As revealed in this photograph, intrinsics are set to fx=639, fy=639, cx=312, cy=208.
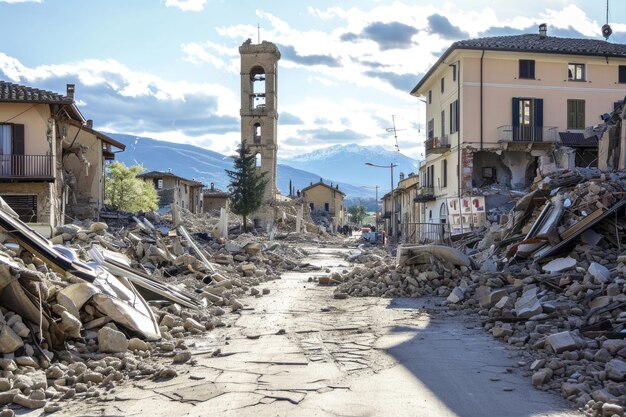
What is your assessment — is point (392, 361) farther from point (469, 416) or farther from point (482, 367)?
point (469, 416)

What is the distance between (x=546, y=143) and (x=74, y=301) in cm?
3301

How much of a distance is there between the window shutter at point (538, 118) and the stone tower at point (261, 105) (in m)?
30.8

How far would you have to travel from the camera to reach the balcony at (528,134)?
36.9 meters

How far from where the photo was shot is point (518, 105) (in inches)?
1479

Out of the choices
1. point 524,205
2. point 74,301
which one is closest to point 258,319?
point 74,301

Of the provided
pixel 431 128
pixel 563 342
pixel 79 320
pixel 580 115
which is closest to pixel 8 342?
pixel 79 320

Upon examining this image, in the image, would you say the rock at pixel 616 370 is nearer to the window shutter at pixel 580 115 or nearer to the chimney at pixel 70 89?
the chimney at pixel 70 89

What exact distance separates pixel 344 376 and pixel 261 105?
191ft

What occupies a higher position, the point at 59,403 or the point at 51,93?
the point at 51,93

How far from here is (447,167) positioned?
40281 millimetres

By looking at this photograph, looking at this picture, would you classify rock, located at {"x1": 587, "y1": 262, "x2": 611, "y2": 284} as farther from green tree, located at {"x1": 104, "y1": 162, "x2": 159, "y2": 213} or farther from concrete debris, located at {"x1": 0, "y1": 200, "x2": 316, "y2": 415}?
green tree, located at {"x1": 104, "y1": 162, "x2": 159, "y2": 213}

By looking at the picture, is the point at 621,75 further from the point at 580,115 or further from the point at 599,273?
the point at 599,273

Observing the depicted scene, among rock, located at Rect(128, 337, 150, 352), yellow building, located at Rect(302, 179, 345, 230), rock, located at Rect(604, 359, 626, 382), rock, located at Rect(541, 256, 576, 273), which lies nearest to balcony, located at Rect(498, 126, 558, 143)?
rock, located at Rect(541, 256, 576, 273)

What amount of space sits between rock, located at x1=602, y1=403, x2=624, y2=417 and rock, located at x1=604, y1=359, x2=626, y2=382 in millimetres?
1008
